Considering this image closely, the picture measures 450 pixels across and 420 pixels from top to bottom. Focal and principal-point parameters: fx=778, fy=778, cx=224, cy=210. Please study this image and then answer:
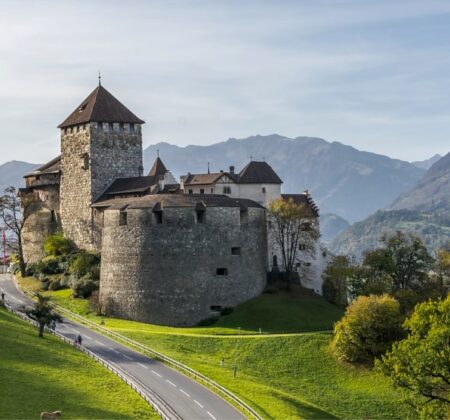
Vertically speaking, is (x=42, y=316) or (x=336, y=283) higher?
(x=336, y=283)

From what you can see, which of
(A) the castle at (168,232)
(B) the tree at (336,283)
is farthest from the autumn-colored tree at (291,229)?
(B) the tree at (336,283)

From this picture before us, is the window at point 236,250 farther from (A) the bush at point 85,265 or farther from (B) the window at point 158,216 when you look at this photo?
(A) the bush at point 85,265

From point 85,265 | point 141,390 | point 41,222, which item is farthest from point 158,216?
point 141,390

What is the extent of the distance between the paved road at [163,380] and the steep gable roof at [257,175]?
A: 32819mm

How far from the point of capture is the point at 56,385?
53.2 metres

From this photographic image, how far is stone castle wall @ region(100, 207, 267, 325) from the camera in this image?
88.1 metres

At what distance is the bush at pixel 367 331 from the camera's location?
75.7 meters

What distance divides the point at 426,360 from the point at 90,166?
66.4 meters

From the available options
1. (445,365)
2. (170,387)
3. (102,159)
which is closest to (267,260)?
(102,159)

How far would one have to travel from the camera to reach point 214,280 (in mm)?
89250

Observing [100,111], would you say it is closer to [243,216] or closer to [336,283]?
[243,216]

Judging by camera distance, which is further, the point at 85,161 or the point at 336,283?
the point at 85,161

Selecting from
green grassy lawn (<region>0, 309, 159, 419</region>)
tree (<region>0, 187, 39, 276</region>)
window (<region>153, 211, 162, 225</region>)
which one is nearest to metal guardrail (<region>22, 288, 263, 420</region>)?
green grassy lawn (<region>0, 309, 159, 419</region>)

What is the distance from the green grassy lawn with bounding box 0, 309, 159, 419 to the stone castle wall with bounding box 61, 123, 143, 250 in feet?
132
